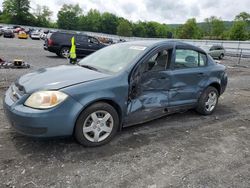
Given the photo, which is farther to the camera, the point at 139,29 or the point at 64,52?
the point at 139,29

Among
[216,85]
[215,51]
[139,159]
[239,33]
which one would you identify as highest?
[239,33]

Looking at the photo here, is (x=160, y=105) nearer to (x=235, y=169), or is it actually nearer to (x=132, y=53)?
(x=132, y=53)

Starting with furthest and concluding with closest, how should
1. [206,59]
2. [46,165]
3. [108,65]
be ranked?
[206,59], [108,65], [46,165]

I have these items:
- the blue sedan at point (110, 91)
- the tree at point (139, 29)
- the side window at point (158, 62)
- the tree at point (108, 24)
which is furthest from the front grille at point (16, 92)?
the tree at point (108, 24)

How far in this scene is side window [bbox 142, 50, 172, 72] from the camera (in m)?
4.32

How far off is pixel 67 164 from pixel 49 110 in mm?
731

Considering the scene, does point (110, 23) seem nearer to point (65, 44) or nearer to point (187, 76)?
point (65, 44)

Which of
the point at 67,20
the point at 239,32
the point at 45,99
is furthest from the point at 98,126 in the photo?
the point at 67,20

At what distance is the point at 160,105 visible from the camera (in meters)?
4.53

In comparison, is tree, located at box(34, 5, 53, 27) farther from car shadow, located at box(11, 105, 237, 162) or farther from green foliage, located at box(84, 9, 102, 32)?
car shadow, located at box(11, 105, 237, 162)

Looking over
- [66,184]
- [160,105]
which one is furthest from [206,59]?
[66,184]

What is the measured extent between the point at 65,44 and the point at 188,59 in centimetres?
1207

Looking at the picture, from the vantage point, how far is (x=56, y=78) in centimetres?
367

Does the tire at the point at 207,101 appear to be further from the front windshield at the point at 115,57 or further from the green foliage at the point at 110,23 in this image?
the green foliage at the point at 110,23
